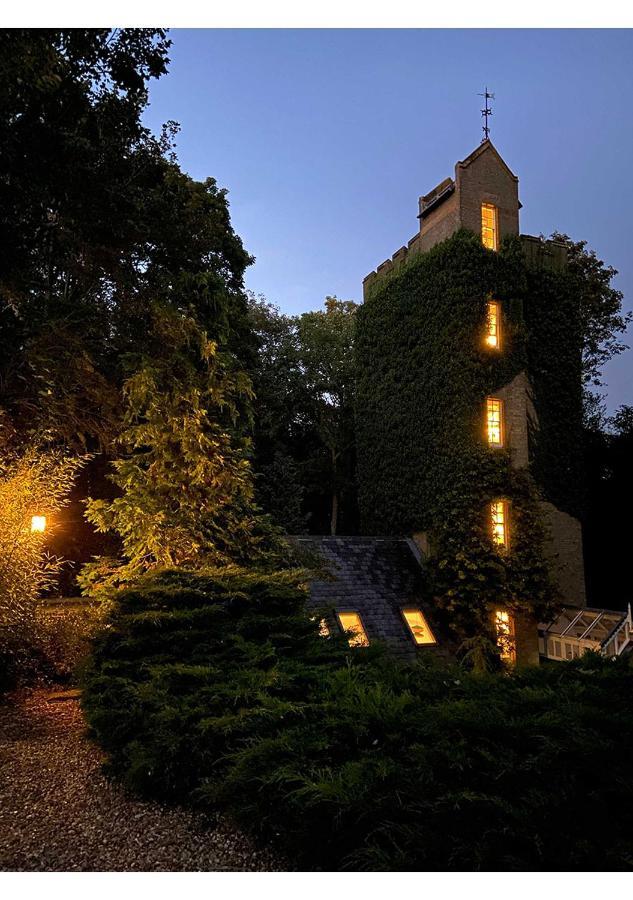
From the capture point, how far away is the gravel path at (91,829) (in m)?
3.10

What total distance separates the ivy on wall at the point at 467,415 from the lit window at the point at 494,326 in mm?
155

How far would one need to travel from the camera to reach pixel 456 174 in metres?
13.6

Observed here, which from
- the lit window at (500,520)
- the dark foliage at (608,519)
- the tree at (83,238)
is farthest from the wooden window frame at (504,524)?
the tree at (83,238)

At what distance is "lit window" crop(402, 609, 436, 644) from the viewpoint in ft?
38.9

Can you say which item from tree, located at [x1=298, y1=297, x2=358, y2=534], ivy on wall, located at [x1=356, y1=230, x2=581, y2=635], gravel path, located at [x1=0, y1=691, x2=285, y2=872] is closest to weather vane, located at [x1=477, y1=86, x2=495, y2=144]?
ivy on wall, located at [x1=356, y1=230, x2=581, y2=635]

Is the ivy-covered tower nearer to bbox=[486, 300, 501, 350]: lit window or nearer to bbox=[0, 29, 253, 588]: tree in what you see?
bbox=[486, 300, 501, 350]: lit window

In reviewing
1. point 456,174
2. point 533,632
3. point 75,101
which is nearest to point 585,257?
point 456,174

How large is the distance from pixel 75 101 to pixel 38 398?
4.13 metres

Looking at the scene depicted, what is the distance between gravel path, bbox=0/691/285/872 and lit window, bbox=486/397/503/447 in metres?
10.8

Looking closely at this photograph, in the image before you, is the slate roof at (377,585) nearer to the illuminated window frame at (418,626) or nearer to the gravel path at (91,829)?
the illuminated window frame at (418,626)

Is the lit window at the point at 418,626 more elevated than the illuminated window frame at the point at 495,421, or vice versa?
the illuminated window frame at the point at 495,421

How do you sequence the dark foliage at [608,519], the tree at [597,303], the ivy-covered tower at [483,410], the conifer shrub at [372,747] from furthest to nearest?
the tree at [597,303], the dark foliage at [608,519], the ivy-covered tower at [483,410], the conifer shrub at [372,747]

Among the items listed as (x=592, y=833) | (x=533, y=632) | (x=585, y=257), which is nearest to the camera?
(x=592, y=833)
